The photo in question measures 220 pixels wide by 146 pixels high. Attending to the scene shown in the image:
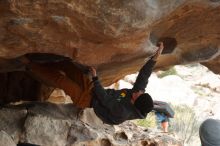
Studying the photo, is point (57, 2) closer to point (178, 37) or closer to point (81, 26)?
point (81, 26)

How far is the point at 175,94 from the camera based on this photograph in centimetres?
2161

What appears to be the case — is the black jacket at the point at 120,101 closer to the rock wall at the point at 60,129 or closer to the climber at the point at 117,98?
the climber at the point at 117,98

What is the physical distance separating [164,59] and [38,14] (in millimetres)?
3077

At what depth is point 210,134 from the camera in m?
3.52

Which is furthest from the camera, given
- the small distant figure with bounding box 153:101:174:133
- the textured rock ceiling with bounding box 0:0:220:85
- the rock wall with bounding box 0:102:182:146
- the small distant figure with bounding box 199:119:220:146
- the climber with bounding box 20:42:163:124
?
the small distant figure with bounding box 153:101:174:133

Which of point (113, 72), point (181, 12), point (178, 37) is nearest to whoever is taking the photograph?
point (181, 12)

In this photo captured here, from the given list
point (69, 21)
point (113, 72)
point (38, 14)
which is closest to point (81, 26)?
point (69, 21)

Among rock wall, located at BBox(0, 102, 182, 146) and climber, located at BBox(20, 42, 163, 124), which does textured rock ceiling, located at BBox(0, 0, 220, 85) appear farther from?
rock wall, located at BBox(0, 102, 182, 146)

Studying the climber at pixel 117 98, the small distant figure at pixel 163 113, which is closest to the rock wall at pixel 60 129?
the climber at pixel 117 98

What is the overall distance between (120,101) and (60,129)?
1.71 meters

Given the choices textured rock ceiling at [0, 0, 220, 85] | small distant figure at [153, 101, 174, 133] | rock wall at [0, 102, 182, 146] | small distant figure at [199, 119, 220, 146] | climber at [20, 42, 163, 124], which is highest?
textured rock ceiling at [0, 0, 220, 85]

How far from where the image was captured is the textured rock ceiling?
3773 mm

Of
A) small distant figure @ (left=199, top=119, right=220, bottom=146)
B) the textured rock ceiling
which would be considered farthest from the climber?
small distant figure @ (left=199, top=119, right=220, bottom=146)

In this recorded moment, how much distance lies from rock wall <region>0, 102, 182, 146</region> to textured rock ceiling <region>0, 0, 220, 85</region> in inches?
41.2
